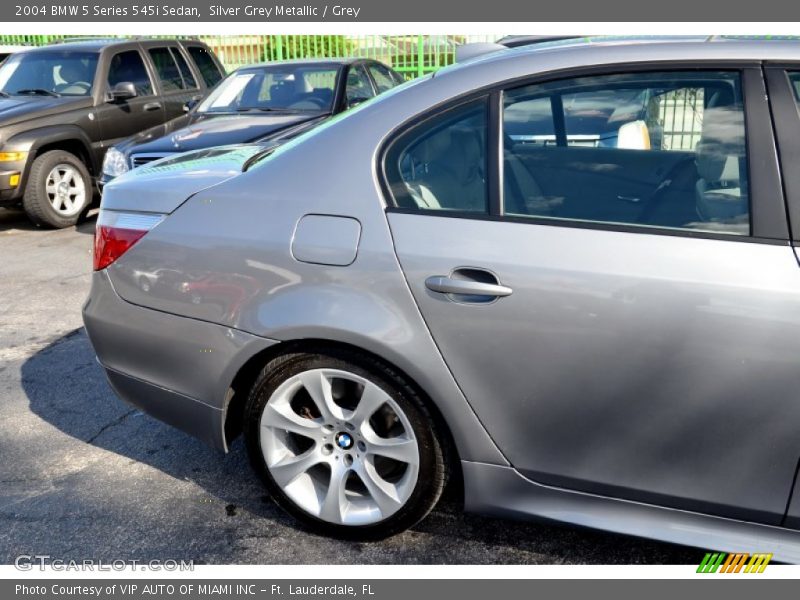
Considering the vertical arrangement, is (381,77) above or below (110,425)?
above

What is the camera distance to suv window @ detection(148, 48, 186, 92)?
880cm

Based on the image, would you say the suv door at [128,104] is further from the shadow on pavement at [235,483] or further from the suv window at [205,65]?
the shadow on pavement at [235,483]

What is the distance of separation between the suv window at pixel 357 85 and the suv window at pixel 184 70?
2.70 metres

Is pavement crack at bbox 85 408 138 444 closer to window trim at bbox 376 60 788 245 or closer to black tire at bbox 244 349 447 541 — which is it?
black tire at bbox 244 349 447 541

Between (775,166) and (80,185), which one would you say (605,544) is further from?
(80,185)

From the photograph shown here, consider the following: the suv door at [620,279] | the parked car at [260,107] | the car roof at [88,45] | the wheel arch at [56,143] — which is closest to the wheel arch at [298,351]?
the suv door at [620,279]

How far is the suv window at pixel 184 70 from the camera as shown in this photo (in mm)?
9134

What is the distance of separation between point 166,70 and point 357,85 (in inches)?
114

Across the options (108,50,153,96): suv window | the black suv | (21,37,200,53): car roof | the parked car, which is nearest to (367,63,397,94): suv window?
the parked car

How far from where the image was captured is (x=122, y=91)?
7.99m

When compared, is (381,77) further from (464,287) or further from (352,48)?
(352,48)

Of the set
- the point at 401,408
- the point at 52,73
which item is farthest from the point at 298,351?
the point at 52,73

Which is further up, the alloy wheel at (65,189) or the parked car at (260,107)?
the parked car at (260,107)

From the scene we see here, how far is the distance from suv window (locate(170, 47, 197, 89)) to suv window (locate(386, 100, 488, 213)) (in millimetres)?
7459
